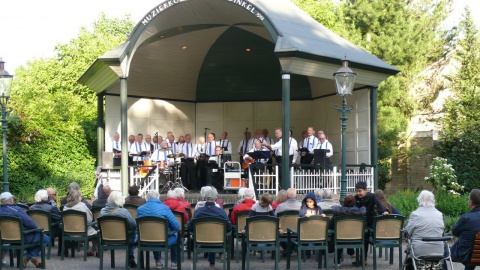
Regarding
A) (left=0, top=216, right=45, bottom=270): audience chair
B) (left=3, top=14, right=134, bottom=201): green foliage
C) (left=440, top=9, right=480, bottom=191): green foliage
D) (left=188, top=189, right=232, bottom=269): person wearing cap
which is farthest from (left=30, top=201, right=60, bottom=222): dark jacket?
(left=440, top=9, right=480, bottom=191): green foliage

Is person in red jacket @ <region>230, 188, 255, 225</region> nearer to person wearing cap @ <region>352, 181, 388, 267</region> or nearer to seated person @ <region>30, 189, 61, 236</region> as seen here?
person wearing cap @ <region>352, 181, 388, 267</region>

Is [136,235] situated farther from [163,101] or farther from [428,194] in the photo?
[163,101]

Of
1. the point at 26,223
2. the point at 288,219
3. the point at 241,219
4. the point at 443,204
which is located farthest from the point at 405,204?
the point at 26,223

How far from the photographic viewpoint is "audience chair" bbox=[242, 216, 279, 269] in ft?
35.8

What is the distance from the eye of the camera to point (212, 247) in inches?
426

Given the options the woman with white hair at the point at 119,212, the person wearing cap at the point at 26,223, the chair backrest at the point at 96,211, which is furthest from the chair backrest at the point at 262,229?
the person wearing cap at the point at 26,223

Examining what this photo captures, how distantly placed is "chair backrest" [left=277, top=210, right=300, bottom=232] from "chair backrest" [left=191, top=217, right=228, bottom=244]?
1440mm

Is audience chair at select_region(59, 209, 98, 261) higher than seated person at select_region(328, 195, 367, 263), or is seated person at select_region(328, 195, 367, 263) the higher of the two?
seated person at select_region(328, 195, 367, 263)

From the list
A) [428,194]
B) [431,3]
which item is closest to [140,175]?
[428,194]

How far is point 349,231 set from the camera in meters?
11.1

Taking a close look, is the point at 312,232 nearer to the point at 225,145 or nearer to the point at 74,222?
the point at 74,222

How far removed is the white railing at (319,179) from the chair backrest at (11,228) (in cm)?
776

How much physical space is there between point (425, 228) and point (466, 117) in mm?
15981

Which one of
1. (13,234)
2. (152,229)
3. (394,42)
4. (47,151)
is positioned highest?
(394,42)
